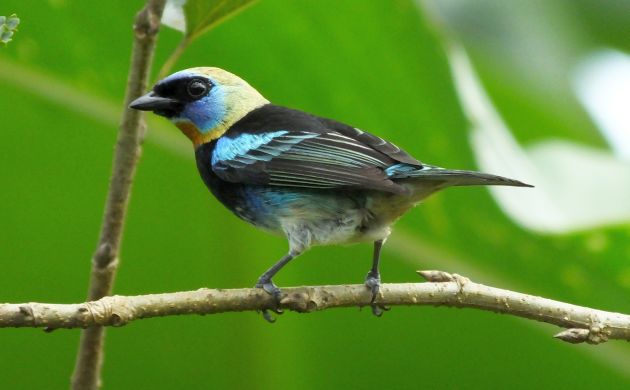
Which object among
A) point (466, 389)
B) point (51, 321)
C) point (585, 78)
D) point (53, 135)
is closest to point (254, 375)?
point (466, 389)

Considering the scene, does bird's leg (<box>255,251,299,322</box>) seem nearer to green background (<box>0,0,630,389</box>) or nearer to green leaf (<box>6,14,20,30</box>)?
green background (<box>0,0,630,389</box>)

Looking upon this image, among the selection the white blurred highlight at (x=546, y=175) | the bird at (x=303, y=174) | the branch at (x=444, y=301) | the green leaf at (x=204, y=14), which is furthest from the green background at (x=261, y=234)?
the green leaf at (x=204, y=14)

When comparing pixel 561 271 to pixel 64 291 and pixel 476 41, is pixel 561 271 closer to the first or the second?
pixel 64 291

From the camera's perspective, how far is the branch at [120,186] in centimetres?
223

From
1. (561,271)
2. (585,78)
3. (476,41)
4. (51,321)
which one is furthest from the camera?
(476,41)

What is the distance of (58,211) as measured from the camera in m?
3.77

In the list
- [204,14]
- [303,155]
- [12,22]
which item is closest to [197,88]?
[303,155]

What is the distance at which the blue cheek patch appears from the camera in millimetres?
3299

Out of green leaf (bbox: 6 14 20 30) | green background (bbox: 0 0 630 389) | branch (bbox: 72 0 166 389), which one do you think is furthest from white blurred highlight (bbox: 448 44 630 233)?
green leaf (bbox: 6 14 20 30)

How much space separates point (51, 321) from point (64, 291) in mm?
1614

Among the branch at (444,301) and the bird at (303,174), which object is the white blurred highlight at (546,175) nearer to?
the bird at (303,174)

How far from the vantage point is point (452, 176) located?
9.23 feet

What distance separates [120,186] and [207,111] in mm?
994

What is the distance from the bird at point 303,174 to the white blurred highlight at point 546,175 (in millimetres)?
248
